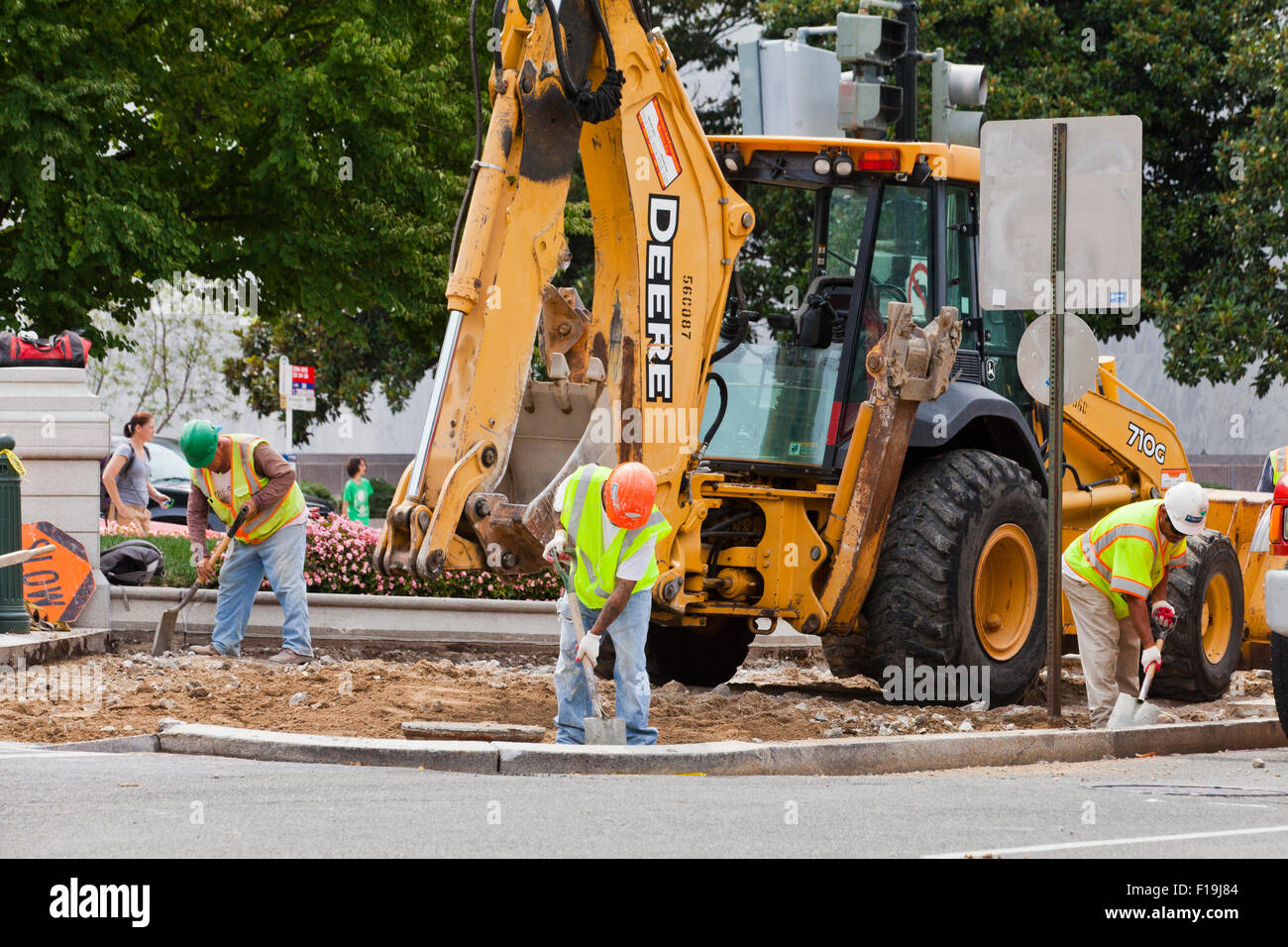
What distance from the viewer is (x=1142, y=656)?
10195 mm

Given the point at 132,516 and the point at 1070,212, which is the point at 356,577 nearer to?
the point at 132,516

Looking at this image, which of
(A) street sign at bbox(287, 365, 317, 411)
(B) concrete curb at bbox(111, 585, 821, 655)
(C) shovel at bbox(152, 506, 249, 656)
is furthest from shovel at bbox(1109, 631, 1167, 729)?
(A) street sign at bbox(287, 365, 317, 411)

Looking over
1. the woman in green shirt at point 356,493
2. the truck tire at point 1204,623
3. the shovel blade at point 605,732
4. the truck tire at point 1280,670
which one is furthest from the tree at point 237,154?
the truck tire at point 1280,670

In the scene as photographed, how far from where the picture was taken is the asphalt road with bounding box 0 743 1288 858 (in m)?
6.21

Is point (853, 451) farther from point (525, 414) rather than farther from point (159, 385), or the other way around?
point (159, 385)

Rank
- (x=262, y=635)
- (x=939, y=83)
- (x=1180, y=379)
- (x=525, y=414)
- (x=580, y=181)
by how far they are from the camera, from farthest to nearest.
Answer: (x=580, y=181), (x=1180, y=379), (x=262, y=635), (x=939, y=83), (x=525, y=414)

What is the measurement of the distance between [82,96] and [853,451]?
12857mm

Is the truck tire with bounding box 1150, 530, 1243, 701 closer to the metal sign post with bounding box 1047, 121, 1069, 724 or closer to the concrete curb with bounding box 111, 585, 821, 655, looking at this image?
the metal sign post with bounding box 1047, 121, 1069, 724

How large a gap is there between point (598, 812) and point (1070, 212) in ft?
16.1

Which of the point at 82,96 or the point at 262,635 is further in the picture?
the point at 82,96

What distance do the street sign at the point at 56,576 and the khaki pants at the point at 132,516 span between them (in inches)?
123

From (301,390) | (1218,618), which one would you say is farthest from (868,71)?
(301,390)

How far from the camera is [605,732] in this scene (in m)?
8.84

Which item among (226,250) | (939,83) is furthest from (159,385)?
(939,83)
